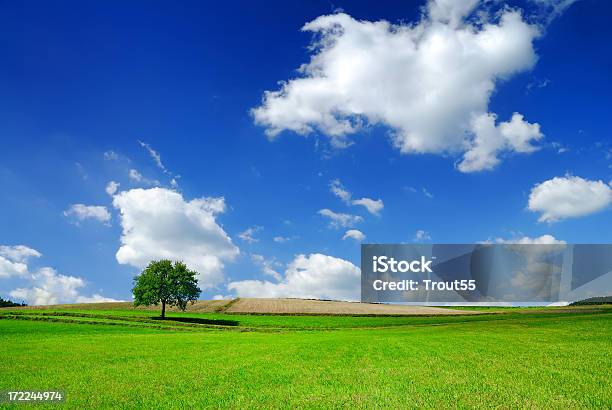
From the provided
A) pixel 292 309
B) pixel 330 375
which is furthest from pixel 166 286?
pixel 330 375

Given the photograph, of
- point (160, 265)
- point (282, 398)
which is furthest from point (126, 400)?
point (160, 265)

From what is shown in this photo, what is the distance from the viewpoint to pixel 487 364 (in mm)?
23281

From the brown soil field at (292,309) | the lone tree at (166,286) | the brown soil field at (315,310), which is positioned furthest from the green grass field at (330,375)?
the brown soil field at (292,309)

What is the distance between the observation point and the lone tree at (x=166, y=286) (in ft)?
332

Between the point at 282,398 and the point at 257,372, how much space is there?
6.42m

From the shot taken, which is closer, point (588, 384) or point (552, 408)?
point (552, 408)

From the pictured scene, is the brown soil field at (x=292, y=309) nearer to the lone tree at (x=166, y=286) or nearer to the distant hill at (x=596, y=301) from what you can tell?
the lone tree at (x=166, y=286)

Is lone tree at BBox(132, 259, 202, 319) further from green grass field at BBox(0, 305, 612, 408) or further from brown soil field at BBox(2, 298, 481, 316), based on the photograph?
green grass field at BBox(0, 305, 612, 408)

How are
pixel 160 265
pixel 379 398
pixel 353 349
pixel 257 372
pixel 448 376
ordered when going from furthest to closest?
pixel 160 265 < pixel 353 349 < pixel 257 372 < pixel 448 376 < pixel 379 398

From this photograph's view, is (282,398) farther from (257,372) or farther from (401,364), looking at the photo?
(401,364)

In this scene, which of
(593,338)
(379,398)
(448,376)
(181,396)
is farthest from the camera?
(593,338)

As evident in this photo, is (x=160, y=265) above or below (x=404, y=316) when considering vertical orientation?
above

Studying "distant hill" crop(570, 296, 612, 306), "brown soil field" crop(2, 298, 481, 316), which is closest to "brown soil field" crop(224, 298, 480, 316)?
"brown soil field" crop(2, 298, 481, 316)

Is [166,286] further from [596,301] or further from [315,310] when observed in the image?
[596,301]
